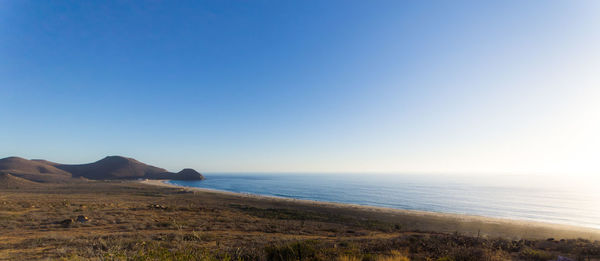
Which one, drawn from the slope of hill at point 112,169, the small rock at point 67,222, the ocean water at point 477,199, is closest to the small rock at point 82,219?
the small rock at point 67,222

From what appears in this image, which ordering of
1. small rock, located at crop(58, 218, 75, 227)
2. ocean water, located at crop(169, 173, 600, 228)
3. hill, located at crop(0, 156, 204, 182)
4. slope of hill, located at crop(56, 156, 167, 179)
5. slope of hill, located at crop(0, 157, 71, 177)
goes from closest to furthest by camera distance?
small rock, located at crop(58, 218, 75, 227) < ocean water, located at crop(169, 173, 600, 228) < slope of hill, located at crop(0, 157, 71, 177) < hill, located at crop(0, 156, 204, 182) < slope of hill, located at crop(56, 156, 167, 179)

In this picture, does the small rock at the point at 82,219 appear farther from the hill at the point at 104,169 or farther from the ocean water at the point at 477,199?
the hill at the point at 104,169

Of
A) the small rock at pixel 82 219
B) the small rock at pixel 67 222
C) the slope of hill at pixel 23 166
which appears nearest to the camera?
the small rock at pixel 67 222

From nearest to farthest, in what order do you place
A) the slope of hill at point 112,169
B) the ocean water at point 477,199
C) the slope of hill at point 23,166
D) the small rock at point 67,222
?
the small rock at point 67,222, the ocean water at point 477,199, the slope of hill at point 23,166, the slope of hill at point 112,169

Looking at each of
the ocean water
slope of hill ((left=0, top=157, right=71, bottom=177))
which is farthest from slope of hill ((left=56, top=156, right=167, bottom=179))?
the ocean water

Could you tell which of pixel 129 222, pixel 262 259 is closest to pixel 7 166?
pixel 129 222

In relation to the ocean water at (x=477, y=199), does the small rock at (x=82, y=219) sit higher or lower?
higher

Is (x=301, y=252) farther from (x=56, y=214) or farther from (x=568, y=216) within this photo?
(x=568, y=216)

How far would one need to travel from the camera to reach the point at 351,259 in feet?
23.7

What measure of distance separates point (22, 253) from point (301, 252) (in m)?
11.7

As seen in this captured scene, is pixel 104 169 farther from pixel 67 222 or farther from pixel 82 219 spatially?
pixel 67 222

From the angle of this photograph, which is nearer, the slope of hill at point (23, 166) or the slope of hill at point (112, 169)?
the slope of hill at point (23, 166)

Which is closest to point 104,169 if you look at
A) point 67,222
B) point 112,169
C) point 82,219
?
point 112,169

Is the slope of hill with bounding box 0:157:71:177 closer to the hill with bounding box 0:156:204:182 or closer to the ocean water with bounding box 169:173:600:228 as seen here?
the hill with bounding box 0:156:204:182
